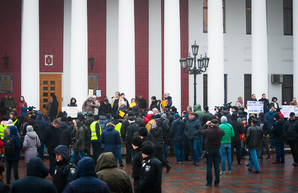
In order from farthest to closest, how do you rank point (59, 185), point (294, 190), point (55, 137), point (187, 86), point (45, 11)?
point (187, 86) → point (45, 11) → point (55, 137) → point (294, 190) → point (59, 185)

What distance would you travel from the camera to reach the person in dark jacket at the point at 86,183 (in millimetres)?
4770

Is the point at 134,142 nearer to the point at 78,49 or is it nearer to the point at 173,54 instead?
the point at 78,49

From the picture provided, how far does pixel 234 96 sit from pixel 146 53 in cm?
659

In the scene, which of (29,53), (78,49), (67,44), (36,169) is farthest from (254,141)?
(67,44)

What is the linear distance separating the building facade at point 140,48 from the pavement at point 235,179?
7.64 m

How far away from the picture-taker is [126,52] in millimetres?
20219

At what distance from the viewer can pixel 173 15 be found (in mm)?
21109

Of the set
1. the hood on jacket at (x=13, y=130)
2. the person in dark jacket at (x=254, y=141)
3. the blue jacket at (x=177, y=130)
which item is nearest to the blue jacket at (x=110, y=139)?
the hood on jacket at (x=13, y=130)

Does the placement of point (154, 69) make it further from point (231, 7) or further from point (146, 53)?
point (231, 7)

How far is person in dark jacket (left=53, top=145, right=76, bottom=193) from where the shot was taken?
614 cm

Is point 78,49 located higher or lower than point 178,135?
higher

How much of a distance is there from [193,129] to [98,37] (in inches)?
501

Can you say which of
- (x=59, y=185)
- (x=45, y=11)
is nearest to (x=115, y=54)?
(x=45, y=11)

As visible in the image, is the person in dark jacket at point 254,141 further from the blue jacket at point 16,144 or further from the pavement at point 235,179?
the blue jacket at point 16,144
